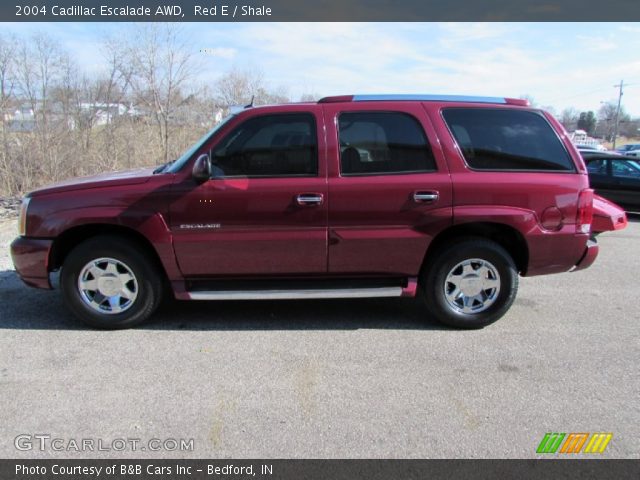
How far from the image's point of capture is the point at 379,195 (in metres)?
3.96

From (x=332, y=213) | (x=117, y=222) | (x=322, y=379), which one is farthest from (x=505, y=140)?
(x=117, y=222)

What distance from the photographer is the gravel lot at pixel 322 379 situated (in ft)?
Answer: 8.93

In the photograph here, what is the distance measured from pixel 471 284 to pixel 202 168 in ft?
8.46

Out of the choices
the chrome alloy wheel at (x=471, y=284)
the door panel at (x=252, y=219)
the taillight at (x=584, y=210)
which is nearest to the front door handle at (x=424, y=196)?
the chrome alloy wheel at (x=471, y=284)

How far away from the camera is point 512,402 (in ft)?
10.1

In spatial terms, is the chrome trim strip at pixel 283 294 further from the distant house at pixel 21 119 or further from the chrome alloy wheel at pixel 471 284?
the distant house at pixel 21 119

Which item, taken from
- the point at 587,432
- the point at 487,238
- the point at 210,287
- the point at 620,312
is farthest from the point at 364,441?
the point at 620,312

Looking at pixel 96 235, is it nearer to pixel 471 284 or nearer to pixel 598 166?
pixel 471 284

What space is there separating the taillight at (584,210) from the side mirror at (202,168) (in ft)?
10.7

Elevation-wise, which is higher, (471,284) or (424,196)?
(424,196)

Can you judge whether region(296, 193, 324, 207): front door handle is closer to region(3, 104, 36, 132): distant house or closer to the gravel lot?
the gravel lot

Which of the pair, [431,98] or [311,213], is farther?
[431,98]

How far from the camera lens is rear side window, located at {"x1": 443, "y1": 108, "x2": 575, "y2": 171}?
4113 mm
